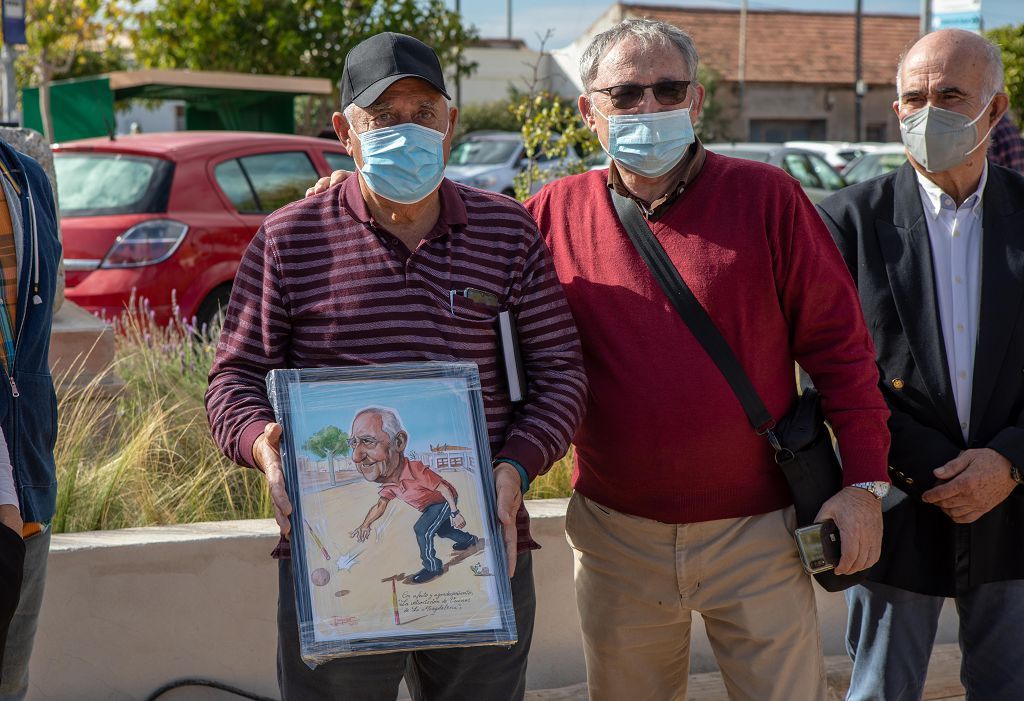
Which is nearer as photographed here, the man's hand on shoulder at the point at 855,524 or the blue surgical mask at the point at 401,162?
the blue surgical mask at the point at 401,162

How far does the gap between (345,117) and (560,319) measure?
2.11 feet

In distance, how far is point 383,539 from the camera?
2254mm

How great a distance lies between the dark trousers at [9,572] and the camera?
219cm

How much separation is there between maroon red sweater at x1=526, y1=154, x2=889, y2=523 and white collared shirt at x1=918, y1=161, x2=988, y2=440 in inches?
11.6

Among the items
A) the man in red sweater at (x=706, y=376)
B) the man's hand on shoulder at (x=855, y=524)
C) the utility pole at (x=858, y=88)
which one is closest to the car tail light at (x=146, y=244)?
the man in red sweater at (x=706, y=376)

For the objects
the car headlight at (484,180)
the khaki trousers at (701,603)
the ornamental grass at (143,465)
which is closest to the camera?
the khaki trousers at (701,603)

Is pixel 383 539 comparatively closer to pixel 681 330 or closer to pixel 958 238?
pixel 681 330

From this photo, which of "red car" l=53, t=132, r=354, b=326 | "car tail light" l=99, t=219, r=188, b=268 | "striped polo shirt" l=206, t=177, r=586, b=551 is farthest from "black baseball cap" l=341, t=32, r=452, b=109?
"car tail light" l=99, t=219, r=188, b=268

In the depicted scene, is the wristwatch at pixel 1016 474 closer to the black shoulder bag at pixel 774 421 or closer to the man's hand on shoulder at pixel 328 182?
the black shoulder bag at pixel 774 421

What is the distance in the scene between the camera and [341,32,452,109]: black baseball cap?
2393 mm

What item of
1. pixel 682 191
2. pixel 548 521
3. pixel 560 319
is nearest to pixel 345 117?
pixel 560 319

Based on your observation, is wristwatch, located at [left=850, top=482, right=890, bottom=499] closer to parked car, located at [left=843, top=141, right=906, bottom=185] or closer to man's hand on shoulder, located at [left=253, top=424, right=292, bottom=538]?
man's hand on shoulder, located at [left=253, top=424, right=292, bottom=538]

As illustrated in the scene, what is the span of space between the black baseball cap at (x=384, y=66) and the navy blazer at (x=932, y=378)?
1.31m

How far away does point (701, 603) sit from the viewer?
2.87 meters
